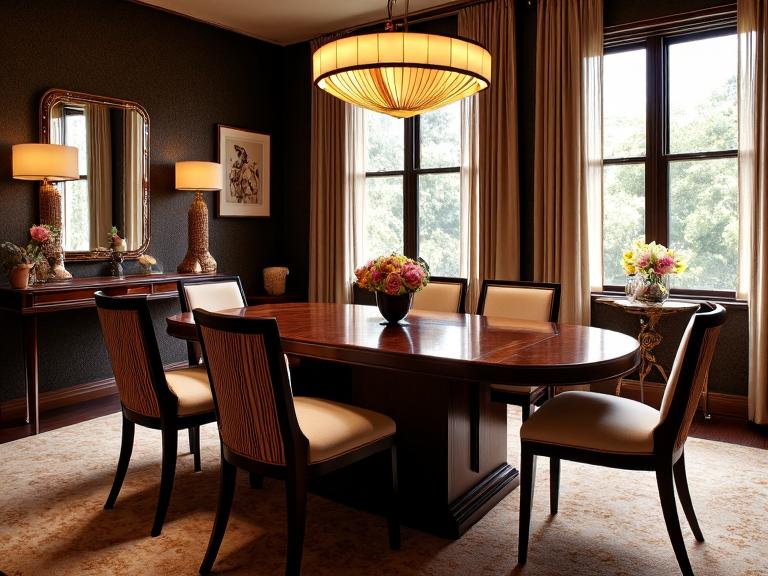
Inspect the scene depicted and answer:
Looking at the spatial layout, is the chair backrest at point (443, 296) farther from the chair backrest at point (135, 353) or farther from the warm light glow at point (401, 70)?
the chair backrest at point (135, 353)

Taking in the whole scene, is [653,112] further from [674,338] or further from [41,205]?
[41,205]

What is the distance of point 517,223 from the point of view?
479 cm

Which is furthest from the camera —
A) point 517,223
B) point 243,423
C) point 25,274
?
point 517,223

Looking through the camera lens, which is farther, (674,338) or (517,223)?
(517,223)

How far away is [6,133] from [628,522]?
4.20m

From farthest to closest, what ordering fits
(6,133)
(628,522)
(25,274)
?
(6,133), (25,274), (628,522)

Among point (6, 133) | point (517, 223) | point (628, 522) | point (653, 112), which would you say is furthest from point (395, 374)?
point (6, 133)

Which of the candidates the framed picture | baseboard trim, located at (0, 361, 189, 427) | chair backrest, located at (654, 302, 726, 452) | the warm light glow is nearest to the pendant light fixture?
the warm light glow

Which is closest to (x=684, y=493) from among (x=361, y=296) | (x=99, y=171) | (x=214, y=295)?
(x=214, y=295)

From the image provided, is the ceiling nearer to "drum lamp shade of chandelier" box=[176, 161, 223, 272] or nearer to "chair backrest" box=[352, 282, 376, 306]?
"drum lamp shade of chandelier" box=[176, 161, 223, 272]

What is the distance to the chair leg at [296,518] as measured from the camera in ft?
6.77

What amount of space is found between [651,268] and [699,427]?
1.01 metres

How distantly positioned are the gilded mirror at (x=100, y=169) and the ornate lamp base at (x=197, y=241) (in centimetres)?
32

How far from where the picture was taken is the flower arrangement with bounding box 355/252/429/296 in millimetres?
2963
